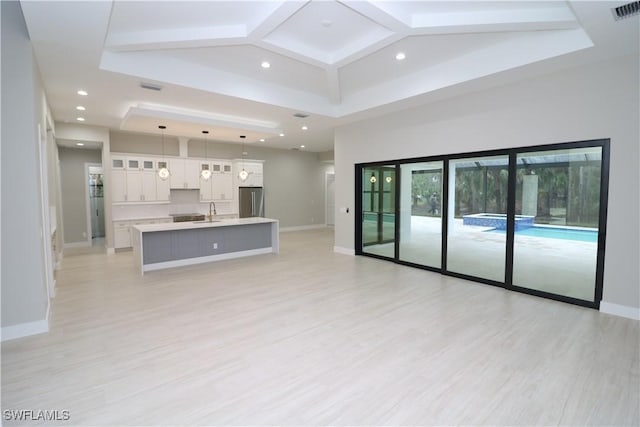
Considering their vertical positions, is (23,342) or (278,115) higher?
(278,115)

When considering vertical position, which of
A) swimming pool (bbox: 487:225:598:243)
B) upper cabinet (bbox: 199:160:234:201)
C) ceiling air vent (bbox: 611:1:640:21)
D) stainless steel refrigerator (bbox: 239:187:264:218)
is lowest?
swimming pool (bbox: 487:225:598:243)

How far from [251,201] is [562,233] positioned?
768 cm

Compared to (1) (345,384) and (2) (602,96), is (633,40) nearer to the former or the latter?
(2) (602,96)

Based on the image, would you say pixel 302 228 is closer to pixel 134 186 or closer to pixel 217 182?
pixel 217 182

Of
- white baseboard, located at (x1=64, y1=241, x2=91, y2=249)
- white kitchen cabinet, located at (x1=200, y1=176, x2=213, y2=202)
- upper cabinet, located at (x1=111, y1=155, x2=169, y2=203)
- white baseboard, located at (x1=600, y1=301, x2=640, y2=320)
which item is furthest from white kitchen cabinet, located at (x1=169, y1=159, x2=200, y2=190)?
white baseboard, located at (x1=600, y1=301, x2=640, y2=320)

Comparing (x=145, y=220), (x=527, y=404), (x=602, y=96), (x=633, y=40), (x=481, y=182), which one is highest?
(x=633, y=40)

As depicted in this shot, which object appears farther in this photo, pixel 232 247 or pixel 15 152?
pixel 232 247

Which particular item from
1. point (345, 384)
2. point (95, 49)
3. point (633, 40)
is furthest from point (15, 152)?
point (633, 40)

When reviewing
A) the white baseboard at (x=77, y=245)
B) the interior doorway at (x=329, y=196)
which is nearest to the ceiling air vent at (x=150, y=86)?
the white baseboard at (x=77, y=245)

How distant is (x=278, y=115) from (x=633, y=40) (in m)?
5.01

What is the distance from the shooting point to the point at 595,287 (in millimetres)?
3852

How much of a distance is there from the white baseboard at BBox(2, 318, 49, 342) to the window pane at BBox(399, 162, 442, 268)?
5379mm

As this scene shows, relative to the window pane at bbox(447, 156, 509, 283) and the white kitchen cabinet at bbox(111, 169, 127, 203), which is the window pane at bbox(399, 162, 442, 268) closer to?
the window pane at bbox(447, 156, 509, 283)

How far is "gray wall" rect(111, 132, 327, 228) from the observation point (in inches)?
372
